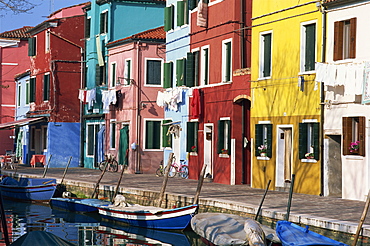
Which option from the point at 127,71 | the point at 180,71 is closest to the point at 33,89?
the point at 127,71

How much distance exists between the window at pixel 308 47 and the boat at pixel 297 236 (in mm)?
8905

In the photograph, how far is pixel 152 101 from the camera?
38.0m

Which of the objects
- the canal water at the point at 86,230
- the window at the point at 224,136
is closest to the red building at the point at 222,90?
the window at the point at 224,136

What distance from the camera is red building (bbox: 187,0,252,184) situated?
93.1 ft

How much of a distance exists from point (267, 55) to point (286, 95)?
216cm

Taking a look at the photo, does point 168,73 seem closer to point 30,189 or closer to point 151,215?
point 30,189

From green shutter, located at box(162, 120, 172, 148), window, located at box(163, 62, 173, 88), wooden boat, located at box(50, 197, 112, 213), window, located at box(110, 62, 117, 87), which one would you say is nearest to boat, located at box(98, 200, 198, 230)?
wooden boat, located at box(50, 197, 112, 213)

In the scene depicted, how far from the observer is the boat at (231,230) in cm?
1641

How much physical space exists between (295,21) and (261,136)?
452 cm

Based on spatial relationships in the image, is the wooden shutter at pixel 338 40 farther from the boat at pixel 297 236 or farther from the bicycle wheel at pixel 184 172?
the bicycle wheel at pixel 184 172

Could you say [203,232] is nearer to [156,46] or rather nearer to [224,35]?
[224,35]

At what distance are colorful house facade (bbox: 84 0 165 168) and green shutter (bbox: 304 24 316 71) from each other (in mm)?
17348

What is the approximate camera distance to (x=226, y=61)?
29.5 m

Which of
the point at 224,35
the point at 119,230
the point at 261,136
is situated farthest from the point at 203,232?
the point at 224,35
